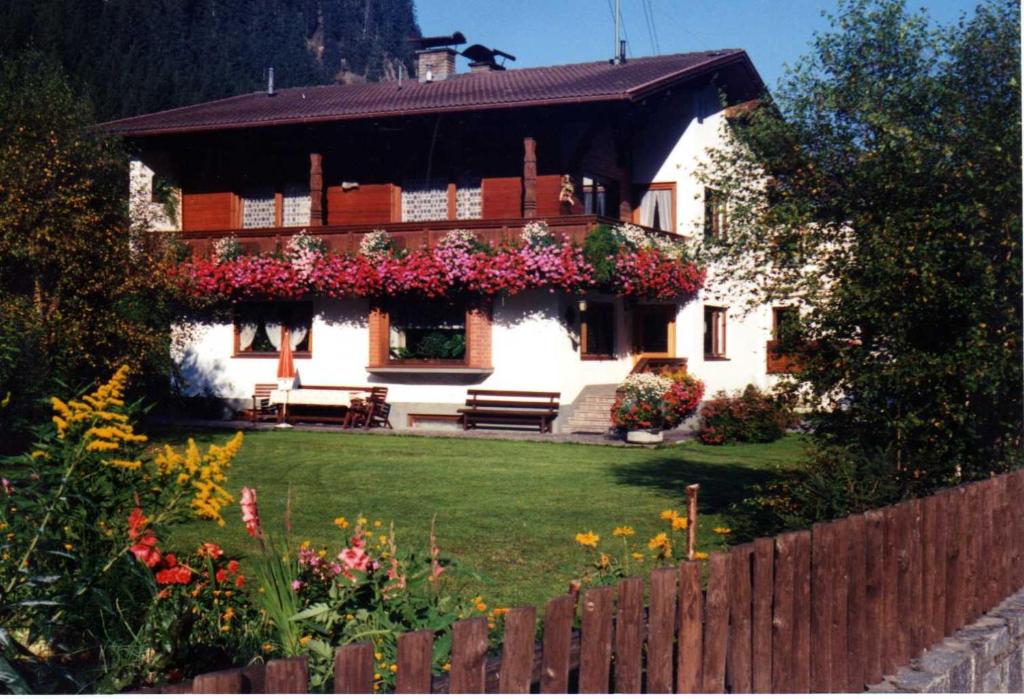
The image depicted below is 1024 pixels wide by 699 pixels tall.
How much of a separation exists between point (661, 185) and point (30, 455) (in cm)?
2320

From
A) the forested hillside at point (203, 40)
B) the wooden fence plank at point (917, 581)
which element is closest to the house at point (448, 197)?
the forested hillside at point (203, 40)

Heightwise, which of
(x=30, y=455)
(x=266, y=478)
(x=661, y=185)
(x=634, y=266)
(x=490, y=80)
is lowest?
(x=266, y=478)

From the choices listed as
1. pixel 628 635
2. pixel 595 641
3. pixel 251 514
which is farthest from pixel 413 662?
pixel 251 514

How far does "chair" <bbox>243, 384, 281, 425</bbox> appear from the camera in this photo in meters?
25.1

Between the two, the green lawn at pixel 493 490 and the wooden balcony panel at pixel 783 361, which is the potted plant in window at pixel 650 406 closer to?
the green lawn at pixel 493 490

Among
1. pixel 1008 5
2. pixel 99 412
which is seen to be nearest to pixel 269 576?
pixel 99 412

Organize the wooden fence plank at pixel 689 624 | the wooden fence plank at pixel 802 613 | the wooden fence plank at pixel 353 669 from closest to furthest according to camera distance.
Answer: the wooden fence plank at pixel 353 669, the wooden fence plank at pixel 689 624, the wooden fence plank at pixel 802 613

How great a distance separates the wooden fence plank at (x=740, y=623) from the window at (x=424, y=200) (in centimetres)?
2208

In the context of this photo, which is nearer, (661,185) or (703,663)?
(703,663)

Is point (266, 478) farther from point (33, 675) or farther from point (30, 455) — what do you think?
point (33, 675)

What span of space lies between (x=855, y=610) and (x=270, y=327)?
884 inches

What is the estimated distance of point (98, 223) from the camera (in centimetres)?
1661

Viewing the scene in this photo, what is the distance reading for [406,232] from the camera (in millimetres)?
23562

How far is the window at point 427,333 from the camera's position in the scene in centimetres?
2416
